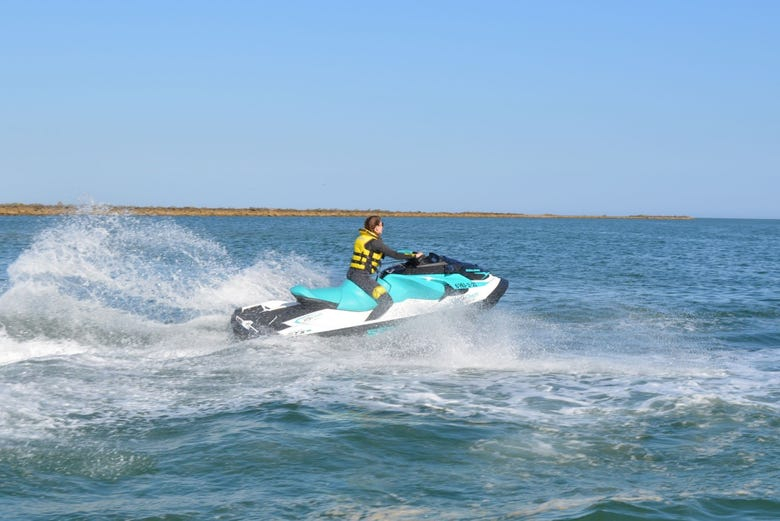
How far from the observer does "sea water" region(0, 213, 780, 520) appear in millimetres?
5590

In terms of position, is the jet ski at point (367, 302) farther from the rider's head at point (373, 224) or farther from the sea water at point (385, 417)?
the rider's head at point (373, 224)

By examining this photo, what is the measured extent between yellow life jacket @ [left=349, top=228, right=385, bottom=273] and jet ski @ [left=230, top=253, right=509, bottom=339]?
1.01ft

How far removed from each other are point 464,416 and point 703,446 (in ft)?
6.67

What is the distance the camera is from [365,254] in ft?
38.5

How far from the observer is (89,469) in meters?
6.12

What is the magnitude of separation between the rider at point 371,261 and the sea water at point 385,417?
47 centimetres

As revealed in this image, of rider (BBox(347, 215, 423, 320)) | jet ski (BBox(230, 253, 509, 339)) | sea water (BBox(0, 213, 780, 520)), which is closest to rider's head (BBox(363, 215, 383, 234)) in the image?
rider (BBox(347, 215, 423, 320))

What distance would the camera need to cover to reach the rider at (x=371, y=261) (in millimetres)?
11695

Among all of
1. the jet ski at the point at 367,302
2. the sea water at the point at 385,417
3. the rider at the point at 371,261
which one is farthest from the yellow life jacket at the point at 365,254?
the sea water at the point at 385,417

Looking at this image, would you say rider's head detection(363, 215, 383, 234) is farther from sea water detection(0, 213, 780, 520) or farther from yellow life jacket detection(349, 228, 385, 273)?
sea water detection(0, 213, 780, 520)

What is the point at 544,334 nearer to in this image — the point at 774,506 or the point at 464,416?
the point at 464,416

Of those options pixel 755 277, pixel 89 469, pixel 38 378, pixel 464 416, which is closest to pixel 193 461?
pixel 89 469

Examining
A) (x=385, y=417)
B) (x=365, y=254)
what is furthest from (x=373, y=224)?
(x=385, y=417)

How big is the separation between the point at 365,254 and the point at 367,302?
2.22ft
